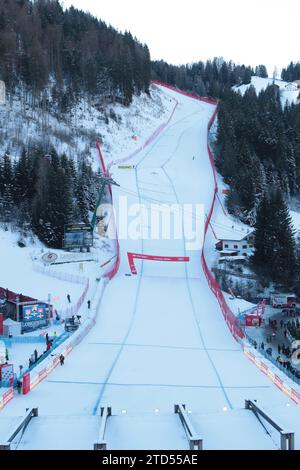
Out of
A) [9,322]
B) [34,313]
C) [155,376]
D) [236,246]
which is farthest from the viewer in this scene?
[236,246]

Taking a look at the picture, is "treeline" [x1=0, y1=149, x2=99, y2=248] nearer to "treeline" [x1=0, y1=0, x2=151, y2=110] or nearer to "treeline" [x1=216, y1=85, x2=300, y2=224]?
"treeline" [x1=216, y1=85, x2=300, y2=224]

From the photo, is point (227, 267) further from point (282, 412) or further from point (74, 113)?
point (74, 113)

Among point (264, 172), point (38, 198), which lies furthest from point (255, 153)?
point (38, 198)

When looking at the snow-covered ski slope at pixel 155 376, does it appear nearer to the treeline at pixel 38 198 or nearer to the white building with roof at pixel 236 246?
the white building with roof at pixel 236 246

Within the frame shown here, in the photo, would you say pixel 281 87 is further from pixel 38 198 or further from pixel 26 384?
pixel 26 384

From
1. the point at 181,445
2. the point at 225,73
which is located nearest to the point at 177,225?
the point at 181,445
